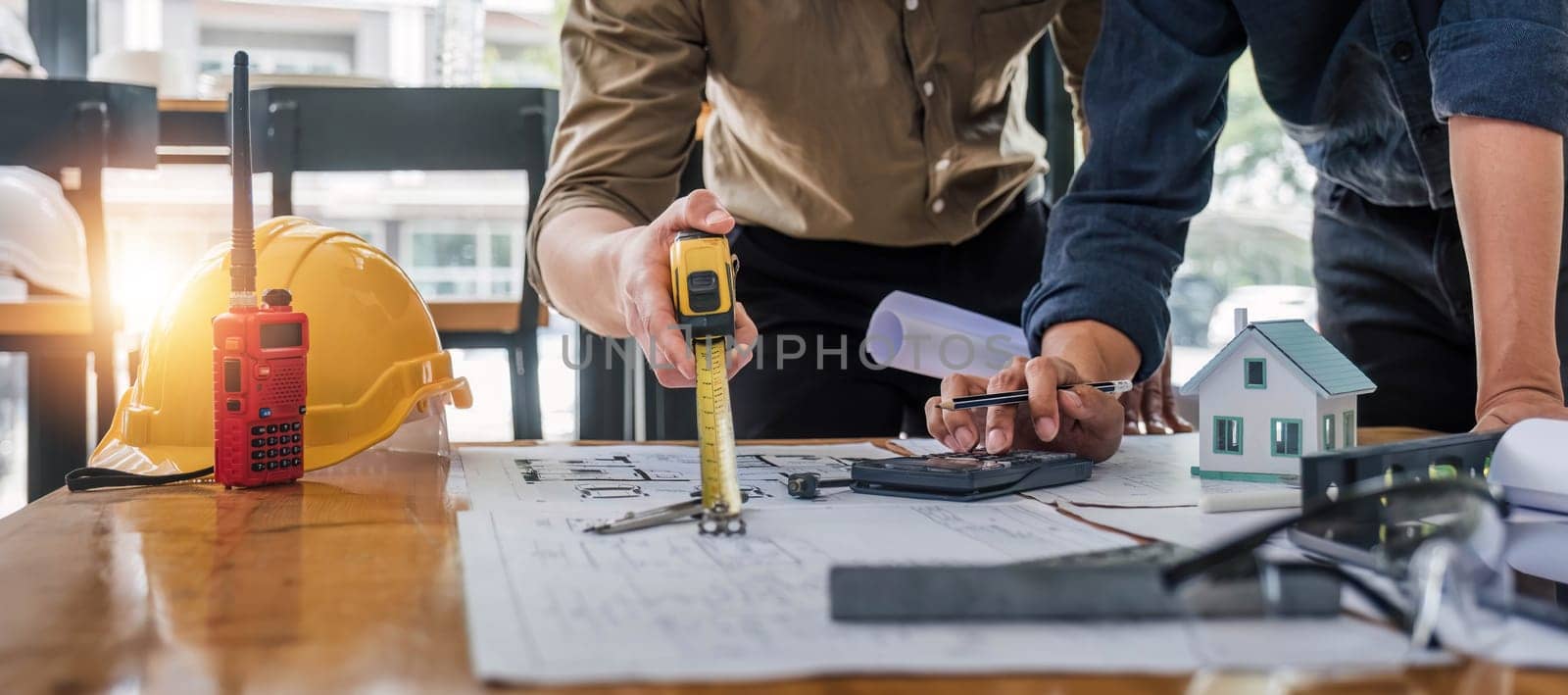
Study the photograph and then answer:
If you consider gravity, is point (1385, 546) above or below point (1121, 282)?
below

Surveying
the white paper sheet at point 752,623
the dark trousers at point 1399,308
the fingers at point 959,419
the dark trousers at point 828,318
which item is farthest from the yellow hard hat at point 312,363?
the dark trousers at point 1399,308

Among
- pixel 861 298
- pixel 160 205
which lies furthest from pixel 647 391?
pixel 160 205

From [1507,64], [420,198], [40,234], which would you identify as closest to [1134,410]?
[1507,64]

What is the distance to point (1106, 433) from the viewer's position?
3.01 feet

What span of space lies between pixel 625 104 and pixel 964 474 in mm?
644

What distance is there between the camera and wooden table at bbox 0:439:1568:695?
38cm

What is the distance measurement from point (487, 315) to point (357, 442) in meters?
1.44

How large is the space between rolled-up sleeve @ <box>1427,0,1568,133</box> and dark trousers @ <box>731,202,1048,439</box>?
1.85ft

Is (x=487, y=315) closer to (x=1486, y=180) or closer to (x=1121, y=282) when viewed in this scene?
(x=1121, y=282)

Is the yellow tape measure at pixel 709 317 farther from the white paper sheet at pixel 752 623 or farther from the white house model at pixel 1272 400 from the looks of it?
the white house model at pixel 1272 400

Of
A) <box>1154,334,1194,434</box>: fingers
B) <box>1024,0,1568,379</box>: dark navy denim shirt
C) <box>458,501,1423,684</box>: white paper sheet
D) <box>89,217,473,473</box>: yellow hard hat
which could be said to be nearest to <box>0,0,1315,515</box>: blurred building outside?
<box>1154,334,1194,434</box>: fingers

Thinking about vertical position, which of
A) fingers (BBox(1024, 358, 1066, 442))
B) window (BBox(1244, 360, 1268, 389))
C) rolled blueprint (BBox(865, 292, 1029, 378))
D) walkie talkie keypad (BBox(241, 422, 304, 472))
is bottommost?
walkie talkie keypad (BBox(241, 422, 304, 472))

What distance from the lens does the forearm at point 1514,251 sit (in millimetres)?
844

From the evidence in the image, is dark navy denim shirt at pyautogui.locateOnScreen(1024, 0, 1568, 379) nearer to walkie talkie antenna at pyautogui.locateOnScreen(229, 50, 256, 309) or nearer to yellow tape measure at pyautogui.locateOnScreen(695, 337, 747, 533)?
yellow tape measure at pyautogui.locateOnScreen(695, 337, 747, 533)
